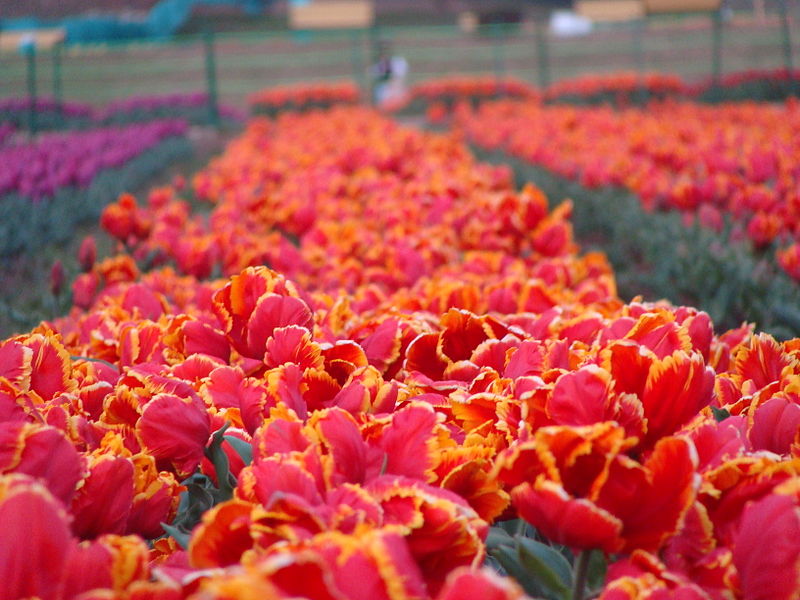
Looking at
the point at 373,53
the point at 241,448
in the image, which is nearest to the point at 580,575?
the point at 241,448

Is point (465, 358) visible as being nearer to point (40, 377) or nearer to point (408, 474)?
point (408, 474)

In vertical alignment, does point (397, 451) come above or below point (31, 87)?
below

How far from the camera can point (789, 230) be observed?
133 inches

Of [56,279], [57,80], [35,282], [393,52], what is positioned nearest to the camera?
[56,279]

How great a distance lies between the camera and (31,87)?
9000 mm

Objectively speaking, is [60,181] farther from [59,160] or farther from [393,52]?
[393,52]

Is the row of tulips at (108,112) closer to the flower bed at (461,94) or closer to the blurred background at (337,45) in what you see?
the blurred background at (337,45)

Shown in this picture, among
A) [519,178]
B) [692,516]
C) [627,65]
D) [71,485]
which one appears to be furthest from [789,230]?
[627,65]

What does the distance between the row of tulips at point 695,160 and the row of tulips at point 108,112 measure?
458 centimetres

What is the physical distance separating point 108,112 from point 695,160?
9571 mm

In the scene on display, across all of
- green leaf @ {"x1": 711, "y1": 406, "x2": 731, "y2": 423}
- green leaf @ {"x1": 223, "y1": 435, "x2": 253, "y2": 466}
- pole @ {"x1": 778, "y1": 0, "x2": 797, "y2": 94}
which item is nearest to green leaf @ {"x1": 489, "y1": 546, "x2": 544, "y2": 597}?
green leaf @ {"x1": 223, "y1": 435, "x2": 253, "y2": 466}

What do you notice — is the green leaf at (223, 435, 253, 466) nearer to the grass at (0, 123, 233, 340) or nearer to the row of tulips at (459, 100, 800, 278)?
the grass at (0, 123, 233, 340)

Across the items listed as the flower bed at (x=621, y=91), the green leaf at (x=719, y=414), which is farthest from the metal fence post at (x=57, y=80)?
the green leaf at (x=719, y=414)

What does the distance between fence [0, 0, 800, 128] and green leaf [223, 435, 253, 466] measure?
7954mm
